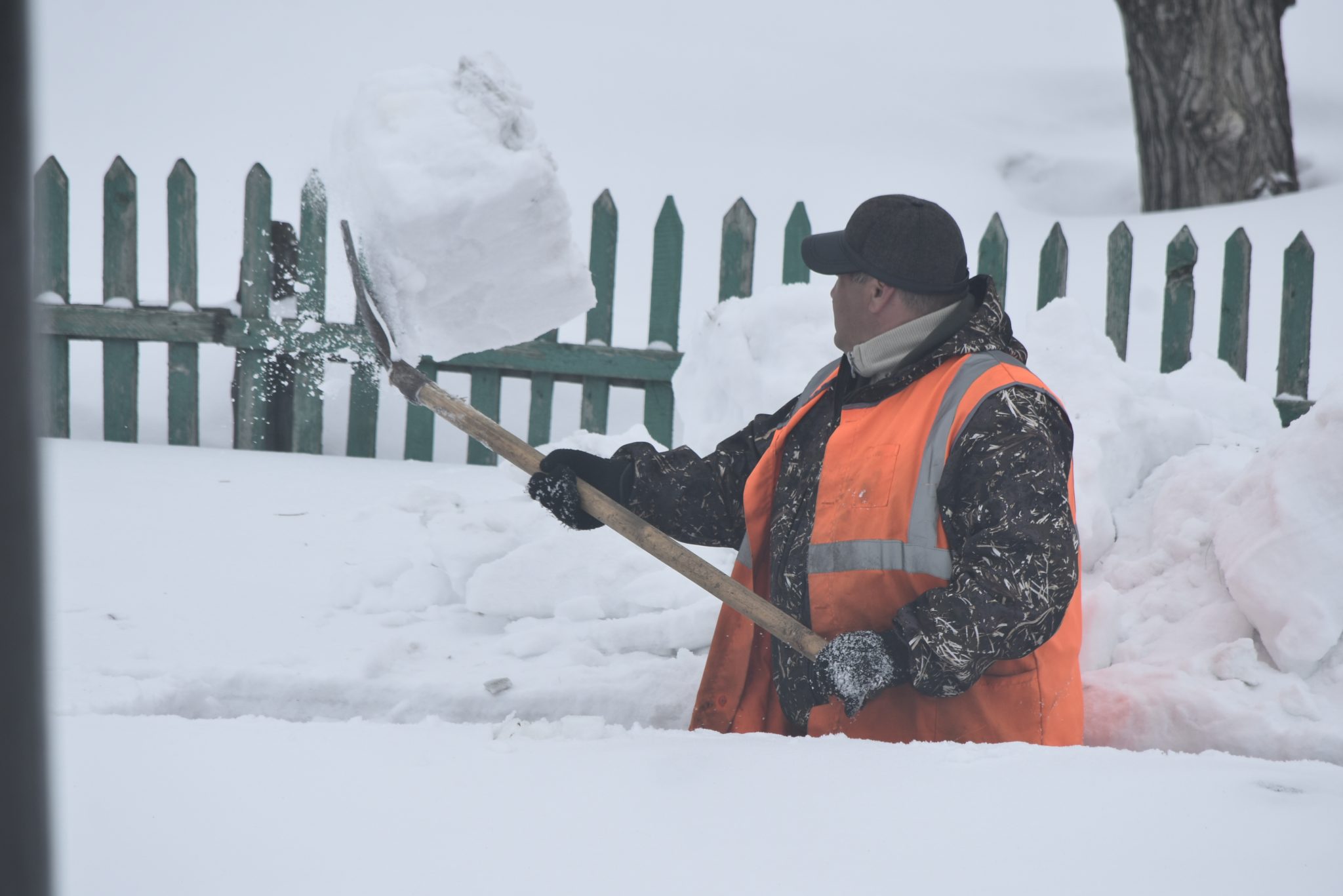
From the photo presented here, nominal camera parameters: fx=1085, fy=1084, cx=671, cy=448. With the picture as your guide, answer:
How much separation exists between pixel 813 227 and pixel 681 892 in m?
6.55

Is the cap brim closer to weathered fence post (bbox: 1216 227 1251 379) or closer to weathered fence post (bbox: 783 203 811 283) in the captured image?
weathered fence post (bbox: 783 203 811 283)

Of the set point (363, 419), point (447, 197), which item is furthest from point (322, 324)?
point (447, 197)

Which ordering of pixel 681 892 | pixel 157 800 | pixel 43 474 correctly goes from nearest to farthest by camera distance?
pixel 43 474 → pixel 681 892 → pixel 157 800

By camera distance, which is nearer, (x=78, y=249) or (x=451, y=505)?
(x=451, y=505)

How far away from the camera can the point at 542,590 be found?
3.25 m

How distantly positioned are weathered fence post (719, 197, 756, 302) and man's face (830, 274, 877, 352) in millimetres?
2896

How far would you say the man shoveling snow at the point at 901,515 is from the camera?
1.93 meters

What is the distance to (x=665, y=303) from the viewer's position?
5219mm

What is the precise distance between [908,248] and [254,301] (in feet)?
12.7

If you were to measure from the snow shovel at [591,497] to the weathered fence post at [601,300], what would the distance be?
2.74m

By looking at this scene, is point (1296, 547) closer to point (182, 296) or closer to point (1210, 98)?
point (182, 296)

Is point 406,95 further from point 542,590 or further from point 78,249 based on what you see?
point 78,249

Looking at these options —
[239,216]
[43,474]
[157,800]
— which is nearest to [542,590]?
[157,800]

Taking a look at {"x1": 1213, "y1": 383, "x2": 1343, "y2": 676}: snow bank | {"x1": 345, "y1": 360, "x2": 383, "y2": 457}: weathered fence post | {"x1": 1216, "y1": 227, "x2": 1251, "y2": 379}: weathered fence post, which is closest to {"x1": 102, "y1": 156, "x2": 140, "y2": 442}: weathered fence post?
{"x1": 345, "y1": 360, "x2": 383, "y2": 457}: weathered fence post
